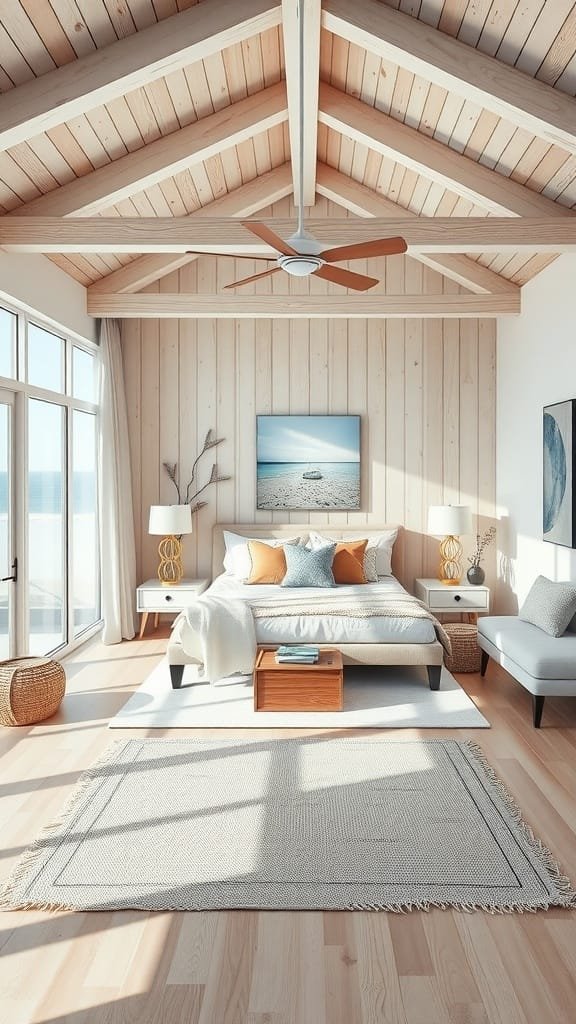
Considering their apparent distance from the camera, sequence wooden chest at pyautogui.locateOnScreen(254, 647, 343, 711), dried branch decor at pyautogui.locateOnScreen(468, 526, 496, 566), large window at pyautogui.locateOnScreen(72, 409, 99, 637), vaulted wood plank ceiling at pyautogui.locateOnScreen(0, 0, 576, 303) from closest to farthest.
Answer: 1. vaulted wood plank ceiling at pyautogui.locateOnScreen(0, 0, 576, 303)
2. wooden chest at pyautogui.locateOnScreen(254, 647, 343, 711)
3. large window at pyautogui.locateOnScreen(72, 409, 99, 637)
4. dried branch decor at pyautogui.locateOnScreen(468, 526, 496, 566)

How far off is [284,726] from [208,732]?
1.35ft

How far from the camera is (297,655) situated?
4.32m

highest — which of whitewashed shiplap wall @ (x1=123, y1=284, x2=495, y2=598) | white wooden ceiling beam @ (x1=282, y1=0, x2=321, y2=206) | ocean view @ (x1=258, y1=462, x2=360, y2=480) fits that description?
white wooden ceiling beam @ (x1=282, y1=0, x2=321, y2=206)

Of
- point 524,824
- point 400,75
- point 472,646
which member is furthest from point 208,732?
point 400,75

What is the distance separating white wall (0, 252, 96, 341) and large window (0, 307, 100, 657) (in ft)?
0.36

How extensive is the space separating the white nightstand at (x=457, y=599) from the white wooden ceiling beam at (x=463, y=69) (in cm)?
341

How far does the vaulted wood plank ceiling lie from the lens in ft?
11.0

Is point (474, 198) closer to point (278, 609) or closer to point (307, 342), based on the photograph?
point (307, 342)

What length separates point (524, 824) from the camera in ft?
9.38

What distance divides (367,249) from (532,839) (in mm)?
2486

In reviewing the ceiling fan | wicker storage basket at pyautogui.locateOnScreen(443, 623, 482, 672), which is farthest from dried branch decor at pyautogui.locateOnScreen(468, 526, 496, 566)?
the ceiling fan

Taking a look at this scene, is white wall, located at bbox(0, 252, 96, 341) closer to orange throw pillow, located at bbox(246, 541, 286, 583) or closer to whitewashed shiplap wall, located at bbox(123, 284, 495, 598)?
whitewashed shiplap wall, located at bbox(123, 284, 495, 598)

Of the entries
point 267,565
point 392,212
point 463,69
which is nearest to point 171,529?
point 267,565

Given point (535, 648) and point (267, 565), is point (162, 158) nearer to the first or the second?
point (267, 565)
